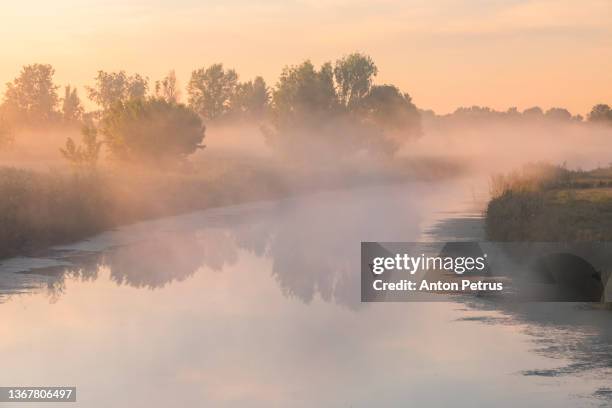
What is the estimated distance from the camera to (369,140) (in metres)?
92.6

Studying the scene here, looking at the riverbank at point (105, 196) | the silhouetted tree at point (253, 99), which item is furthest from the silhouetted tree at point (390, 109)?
the silhouetted tree at point (253, 99)

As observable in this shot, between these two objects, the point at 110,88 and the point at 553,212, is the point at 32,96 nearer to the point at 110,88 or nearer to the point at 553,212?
the point at 110,88

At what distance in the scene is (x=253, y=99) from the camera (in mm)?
149125

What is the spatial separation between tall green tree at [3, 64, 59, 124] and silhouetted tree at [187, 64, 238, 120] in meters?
20.4

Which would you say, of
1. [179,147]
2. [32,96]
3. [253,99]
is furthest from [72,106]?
[179,147]

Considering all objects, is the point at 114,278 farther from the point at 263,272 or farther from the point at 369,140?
the point at 369,140

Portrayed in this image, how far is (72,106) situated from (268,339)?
115144 mm

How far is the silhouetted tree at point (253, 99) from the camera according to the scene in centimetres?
14550

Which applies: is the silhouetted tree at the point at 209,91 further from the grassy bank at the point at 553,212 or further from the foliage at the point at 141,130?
the grassy bank at the point at 553,212

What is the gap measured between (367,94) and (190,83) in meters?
42.6

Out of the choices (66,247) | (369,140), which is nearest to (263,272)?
(66,247)

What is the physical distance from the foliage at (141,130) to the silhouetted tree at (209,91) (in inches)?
2869

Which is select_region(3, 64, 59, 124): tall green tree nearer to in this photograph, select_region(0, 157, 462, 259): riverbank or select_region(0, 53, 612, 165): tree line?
select_region(0, 53, 612, 165): tree line

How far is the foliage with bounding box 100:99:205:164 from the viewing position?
55438 mm
